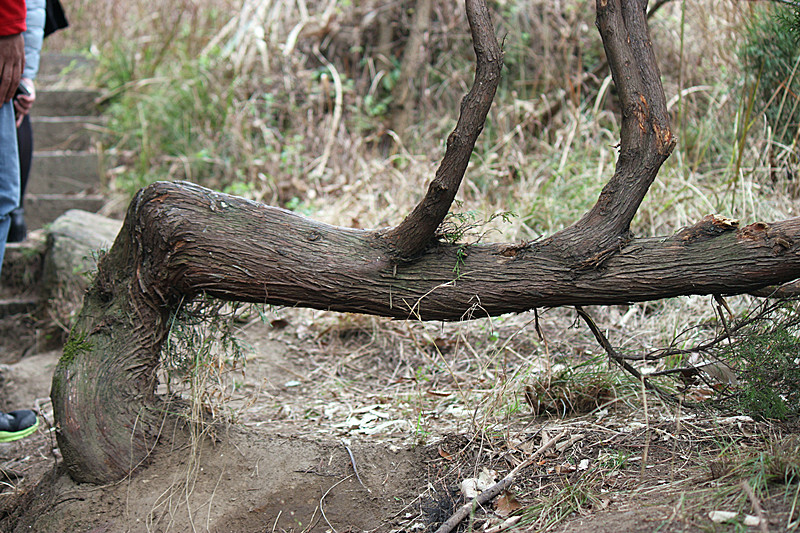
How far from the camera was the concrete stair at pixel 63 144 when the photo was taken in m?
5.25

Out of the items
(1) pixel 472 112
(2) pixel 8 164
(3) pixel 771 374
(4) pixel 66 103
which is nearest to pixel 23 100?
(2) pixel 8 164

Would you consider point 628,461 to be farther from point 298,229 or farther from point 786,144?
point 786,144

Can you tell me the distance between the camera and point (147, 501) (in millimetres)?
2117

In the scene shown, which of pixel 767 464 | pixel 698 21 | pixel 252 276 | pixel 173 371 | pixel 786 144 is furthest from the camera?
pixel 698 21

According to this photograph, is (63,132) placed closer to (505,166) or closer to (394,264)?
(505,166)

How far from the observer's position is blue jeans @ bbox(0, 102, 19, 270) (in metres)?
2.60

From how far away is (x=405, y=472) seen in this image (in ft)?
7.36

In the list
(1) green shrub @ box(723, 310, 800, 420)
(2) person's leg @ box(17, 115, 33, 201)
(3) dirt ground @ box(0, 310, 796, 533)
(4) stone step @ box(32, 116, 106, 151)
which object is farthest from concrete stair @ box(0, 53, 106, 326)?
(1) green shrub @ box(723, 310, 800, 420)

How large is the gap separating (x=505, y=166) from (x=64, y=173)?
3688 mm

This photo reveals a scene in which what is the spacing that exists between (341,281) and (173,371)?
0.78 m

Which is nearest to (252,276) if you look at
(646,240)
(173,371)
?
(173,371)

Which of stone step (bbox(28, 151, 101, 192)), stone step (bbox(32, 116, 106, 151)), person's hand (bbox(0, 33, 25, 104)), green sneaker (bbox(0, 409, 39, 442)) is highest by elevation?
person's hand (bbox(0, 33, 25, 104))

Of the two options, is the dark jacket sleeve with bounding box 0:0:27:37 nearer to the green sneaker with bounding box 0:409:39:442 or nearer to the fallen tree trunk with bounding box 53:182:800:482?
the fallen tree trunk with bounding box 53:182:800:482

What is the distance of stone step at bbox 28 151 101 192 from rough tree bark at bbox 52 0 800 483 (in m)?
3.62
